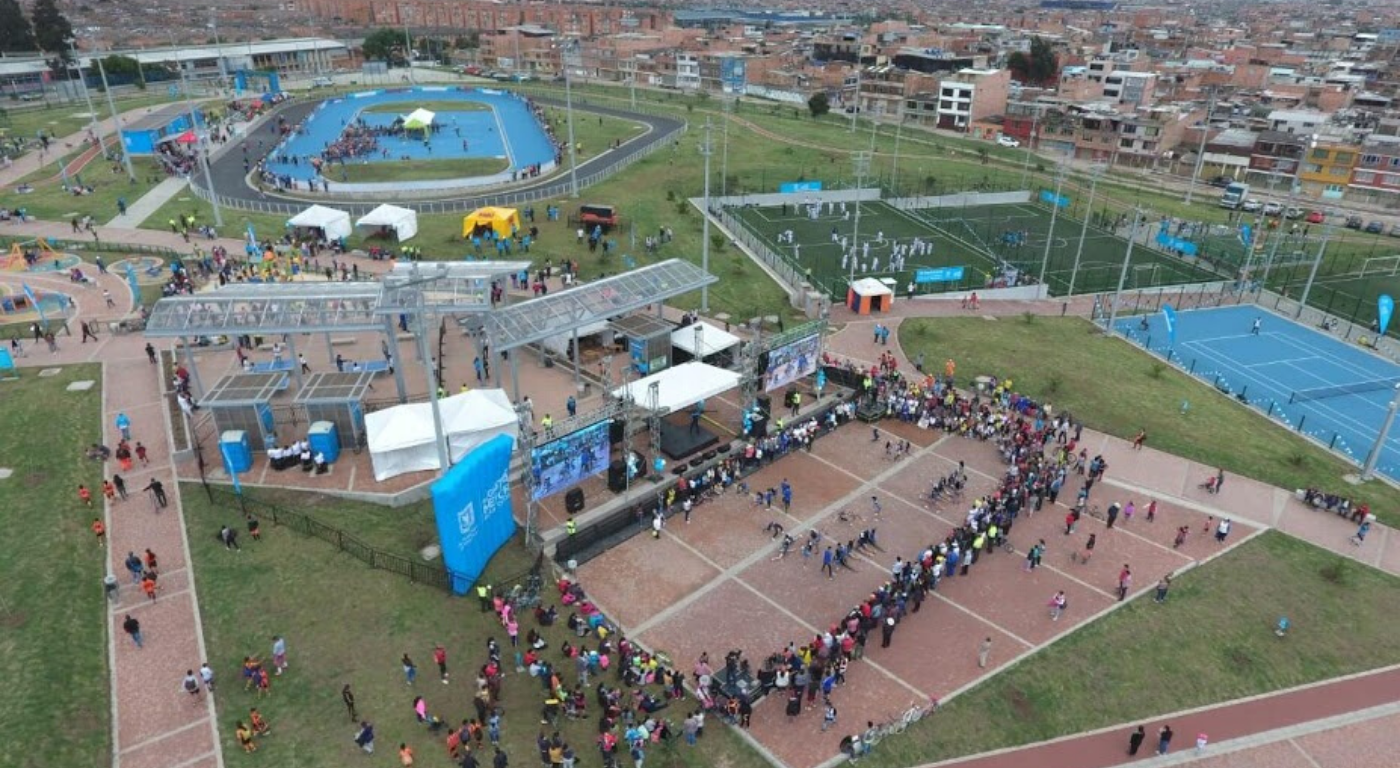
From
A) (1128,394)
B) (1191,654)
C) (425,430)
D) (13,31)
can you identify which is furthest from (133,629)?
(13,31)

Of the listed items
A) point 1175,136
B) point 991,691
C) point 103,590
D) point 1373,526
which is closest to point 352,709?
point 103,590

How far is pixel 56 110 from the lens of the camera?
92125 mm

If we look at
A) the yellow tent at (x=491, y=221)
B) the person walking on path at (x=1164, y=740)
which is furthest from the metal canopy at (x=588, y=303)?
the person walking on path at (x=1164, y=740)

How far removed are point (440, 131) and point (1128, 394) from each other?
79283mm

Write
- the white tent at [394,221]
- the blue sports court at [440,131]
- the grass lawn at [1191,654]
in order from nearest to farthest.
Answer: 1. the grass lawn at [1191,654]
2. the white tent at [394,221]
3. the blue sports court at [440,131]

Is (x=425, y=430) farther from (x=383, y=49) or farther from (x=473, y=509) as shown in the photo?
(x=383, y=49)

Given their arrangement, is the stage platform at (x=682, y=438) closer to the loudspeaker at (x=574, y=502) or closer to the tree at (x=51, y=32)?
the loudspeaker at (x=574, y=502)

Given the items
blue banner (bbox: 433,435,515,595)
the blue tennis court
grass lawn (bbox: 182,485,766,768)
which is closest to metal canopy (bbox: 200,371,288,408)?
grass lawn (bbox: 182,485,766,768)

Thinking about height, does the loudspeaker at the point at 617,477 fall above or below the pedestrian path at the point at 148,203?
below

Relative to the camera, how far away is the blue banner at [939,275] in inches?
2032

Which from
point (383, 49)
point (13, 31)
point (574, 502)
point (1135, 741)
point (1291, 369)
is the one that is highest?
point (13, 31)

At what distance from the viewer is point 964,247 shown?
62156 mm

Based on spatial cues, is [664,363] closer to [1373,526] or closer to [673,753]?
[673,753]

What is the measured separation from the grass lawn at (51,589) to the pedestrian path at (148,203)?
26125mm
